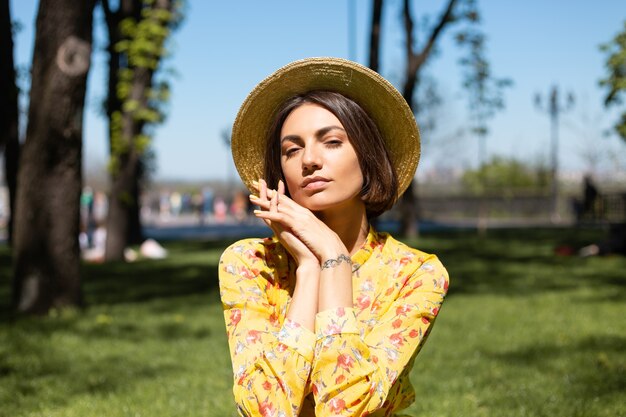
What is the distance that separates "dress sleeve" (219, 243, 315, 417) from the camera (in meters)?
2.43

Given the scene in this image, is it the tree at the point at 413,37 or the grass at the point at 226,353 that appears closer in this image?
the grass at the point at 226,353

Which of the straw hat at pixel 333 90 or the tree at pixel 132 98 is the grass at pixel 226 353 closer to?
the straw hat at pixel 333 90

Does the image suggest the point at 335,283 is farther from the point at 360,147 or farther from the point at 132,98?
the point at 132,98

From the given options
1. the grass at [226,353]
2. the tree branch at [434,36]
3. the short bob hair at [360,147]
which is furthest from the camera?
the tree branch at [434,36]

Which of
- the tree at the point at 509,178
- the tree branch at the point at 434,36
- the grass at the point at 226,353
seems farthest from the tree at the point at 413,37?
the tree at the point at 509,178

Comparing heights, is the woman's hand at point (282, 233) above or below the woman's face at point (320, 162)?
below

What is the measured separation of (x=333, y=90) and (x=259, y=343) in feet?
3.36

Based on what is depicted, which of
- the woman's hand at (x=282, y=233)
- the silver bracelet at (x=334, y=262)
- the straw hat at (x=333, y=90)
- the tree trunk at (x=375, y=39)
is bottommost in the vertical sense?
the silver bracelet at (x=334, y=262)

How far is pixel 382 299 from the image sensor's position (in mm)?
2762

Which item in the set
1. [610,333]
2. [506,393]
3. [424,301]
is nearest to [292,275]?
[424,301]

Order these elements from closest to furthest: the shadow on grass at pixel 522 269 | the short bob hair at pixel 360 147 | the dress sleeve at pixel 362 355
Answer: the dress sleeve at pixel 362 355, the short bob hair at pixel 360 147, the shadow on grass at pixel 522 269

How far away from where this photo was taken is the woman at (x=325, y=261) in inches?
96.1

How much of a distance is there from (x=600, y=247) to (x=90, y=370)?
14.8m

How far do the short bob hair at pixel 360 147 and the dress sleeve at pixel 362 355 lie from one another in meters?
0.47
